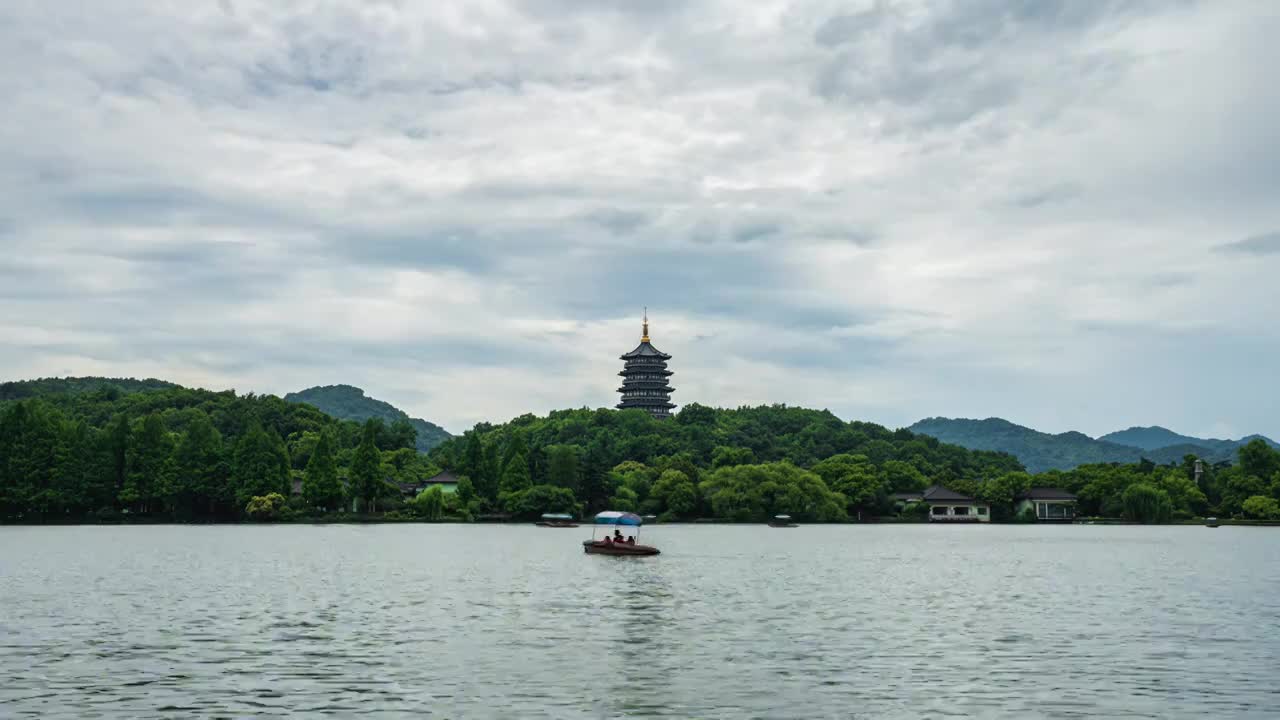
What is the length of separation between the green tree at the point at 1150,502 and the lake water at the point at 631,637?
76.8m

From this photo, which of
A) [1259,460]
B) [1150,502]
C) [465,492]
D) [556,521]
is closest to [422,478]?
[465,492]

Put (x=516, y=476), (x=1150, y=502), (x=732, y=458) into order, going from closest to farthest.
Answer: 1. (x=516, y=476)
2. (x=1150, y=502)
3. (x=732, y=458)

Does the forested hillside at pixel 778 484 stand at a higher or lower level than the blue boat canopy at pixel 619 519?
higher

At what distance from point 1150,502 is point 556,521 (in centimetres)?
7043

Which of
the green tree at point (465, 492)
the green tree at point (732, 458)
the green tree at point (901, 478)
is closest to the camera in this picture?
the green tree at point (465, 492)

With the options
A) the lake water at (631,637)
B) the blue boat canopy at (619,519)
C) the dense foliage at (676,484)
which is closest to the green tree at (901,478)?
the dense foliage at (676,484)

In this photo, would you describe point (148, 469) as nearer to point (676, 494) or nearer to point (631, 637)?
point (676, 494)

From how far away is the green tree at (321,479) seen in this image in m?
117

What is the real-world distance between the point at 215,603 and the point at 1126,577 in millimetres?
39086

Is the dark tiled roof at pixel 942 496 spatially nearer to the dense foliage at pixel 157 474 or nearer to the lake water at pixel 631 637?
the dense foliage at pixel 157 474

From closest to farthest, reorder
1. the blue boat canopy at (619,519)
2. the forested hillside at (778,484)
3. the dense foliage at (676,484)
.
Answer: the blue boat canopy at (619,519)
the dense foliage at (676,484)
the forested hillside at (778,484)

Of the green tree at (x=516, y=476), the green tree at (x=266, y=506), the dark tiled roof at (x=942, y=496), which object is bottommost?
the green tree at (x=266, y=506)

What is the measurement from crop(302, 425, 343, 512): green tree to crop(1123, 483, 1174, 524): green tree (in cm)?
9006

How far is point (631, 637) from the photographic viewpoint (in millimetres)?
30984
